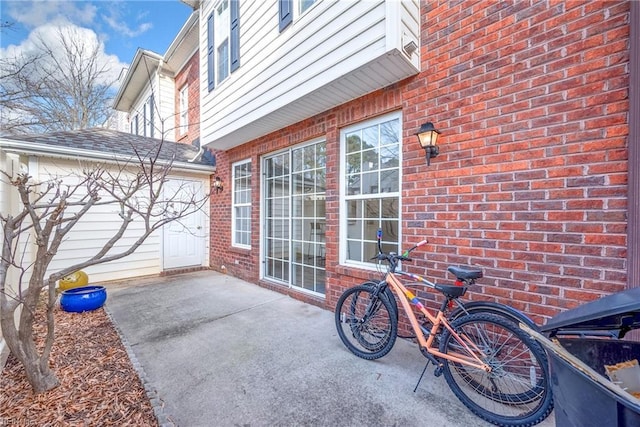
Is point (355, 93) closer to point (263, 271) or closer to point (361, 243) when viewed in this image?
point (361, 243)

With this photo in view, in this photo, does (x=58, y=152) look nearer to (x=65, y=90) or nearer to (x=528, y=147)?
(x=528, y=147)

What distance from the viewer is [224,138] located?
17.0 ft

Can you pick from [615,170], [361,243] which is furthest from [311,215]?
[615,170]

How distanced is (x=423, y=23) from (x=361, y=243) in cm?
253

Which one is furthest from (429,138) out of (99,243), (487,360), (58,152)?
(99,243)

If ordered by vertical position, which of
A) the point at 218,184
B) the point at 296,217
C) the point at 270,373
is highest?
the point at 218,184

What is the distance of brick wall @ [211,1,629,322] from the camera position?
1.83m

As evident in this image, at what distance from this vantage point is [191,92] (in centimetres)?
792

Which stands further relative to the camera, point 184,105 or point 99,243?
point 184,105

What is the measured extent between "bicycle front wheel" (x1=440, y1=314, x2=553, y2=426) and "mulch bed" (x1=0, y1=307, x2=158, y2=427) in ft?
7.17

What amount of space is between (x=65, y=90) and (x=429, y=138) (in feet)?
42.5

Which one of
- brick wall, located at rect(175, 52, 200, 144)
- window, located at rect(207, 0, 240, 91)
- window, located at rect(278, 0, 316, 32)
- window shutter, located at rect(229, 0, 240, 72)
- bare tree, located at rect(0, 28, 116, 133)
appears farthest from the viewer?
brick wall, located at rect(175, 52, 200, 144)

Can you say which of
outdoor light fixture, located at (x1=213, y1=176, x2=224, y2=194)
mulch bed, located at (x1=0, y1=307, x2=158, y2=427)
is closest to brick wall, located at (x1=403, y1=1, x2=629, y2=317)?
Result: mulch bed, located at (x1=0, y1=307, x2=158, y2=427)

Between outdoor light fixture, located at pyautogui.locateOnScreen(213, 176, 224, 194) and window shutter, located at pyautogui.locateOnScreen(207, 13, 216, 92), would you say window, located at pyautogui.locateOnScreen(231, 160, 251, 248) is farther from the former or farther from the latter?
window shutter, located at pyautogui.locateOnScreen(207, 13, 216, 92)
